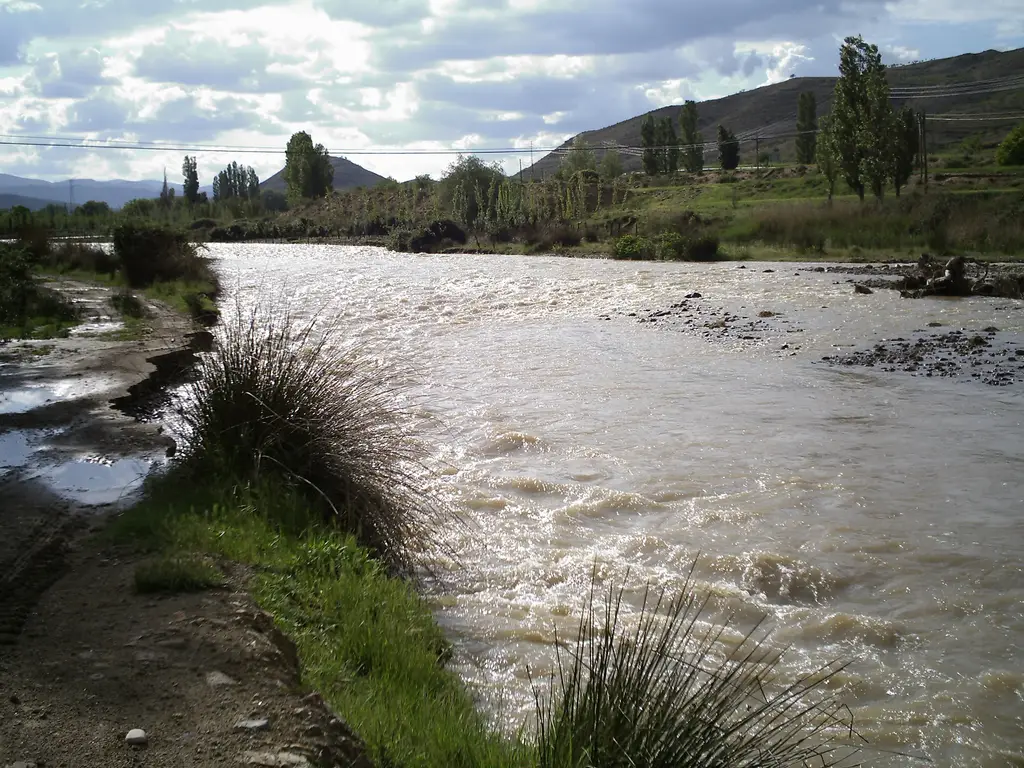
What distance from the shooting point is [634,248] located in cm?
4803

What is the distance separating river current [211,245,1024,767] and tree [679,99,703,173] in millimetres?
79597

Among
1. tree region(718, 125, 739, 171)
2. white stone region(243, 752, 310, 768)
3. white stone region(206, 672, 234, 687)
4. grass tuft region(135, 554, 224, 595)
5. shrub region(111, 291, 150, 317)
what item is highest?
tree region(718, 125, 739, 171)

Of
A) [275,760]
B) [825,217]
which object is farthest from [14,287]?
[825,217]

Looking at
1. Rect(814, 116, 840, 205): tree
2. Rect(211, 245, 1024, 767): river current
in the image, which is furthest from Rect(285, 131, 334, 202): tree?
Rect(211, 245, 1024, 767): river current

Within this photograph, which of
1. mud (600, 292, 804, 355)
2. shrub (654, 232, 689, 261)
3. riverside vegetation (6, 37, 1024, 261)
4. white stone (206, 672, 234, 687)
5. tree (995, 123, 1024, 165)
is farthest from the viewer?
tree (995, 123, 1024, 165)

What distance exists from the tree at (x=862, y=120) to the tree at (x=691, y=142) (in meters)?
38.6

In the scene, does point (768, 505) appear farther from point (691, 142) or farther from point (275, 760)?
point (691, 142)

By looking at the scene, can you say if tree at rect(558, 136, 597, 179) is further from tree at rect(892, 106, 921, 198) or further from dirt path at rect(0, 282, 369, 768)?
dirt path at rect(0, 282, 369, 768)

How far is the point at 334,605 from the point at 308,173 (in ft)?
410

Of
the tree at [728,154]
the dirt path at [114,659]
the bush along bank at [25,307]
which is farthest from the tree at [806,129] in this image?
the dirt path at [114,659]

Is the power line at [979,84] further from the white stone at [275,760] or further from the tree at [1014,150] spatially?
the white stone at [275,760]

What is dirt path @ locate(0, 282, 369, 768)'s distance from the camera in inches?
147

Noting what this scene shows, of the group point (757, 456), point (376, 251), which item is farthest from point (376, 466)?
point (376, 251)

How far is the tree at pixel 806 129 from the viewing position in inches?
3666
